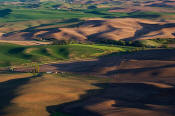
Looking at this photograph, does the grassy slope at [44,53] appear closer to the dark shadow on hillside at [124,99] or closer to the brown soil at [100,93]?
the brown soil at [100,93]

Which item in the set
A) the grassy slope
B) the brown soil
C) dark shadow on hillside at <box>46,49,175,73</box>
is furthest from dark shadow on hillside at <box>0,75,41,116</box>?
the grassy slope

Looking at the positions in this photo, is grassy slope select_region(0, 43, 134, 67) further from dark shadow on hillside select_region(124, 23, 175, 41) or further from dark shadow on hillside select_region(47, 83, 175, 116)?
dark shadow on hillside select_region(47, 83, 175, 116)

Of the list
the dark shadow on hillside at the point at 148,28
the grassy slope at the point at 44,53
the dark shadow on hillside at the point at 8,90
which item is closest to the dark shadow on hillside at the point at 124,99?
the dark shadow on hillside at the point at 8,90

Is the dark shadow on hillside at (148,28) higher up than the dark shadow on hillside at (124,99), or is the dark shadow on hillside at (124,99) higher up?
the dark shadow on hillside at (148,28)

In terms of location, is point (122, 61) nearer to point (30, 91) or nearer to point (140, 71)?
point (140, 71)

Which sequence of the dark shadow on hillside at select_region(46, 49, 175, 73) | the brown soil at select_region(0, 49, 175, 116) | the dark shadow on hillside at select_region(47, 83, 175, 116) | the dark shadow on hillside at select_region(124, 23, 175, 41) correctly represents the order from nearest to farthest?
1. the dark shadow on hillside at select_region(47, 83, 175, 116)
2. the brown soil at select_region(0, 49, 175, 116)
3. the dark shadow on hillside at select_region(46, 49, 175, 73)
4. the dark shadow on hillside at select_region(124, 23, 175, 41)

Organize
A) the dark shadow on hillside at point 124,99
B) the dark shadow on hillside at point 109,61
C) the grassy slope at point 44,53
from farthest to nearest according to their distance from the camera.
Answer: the grassy slope at point 44,53 < the dark shadow on hillside at point 109,61 < the dark shadow on hillside at point 124,99

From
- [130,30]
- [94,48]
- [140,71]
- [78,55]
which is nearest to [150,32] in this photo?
[130,30]
